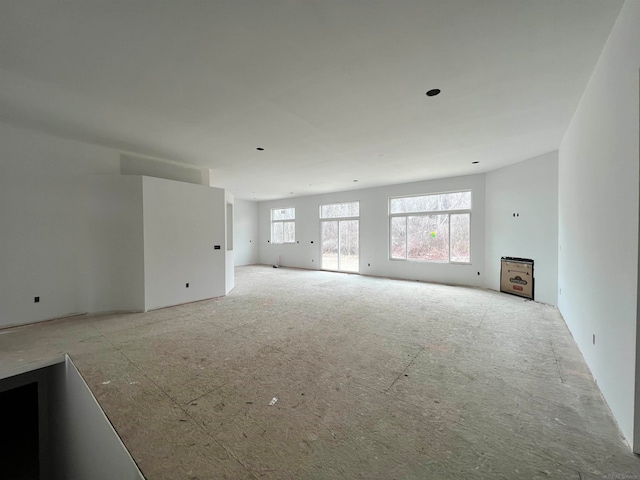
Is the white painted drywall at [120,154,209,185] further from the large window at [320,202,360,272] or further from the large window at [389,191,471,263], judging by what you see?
the large window at [389,191,471,263]

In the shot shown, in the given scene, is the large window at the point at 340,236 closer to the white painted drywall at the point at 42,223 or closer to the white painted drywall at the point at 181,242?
the white painted drywall at the point at 181,242

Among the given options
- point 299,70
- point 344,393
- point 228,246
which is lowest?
point 344,393

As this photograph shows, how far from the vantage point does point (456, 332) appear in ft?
11.8

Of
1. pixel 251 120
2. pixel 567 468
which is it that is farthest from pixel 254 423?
pixel 251 120

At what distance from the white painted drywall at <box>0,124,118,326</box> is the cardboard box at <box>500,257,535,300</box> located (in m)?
8.53

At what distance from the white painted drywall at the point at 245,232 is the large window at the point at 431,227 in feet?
21.7

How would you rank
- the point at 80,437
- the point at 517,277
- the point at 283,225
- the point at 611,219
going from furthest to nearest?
the point at 283,225 → the point at 517,277 → the point at 80,437 → the point at 611,219

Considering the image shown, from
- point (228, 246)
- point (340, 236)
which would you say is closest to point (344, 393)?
point (228, 246)

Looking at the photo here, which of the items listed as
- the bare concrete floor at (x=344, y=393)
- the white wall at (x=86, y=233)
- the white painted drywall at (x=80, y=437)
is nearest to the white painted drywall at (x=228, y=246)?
the white wall at (x=86, y=233)

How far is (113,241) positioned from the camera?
450 centimetres

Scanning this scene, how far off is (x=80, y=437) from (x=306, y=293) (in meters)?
4.18

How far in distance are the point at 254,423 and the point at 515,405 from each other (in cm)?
210

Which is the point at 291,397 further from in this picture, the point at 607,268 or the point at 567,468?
the point at 607,268

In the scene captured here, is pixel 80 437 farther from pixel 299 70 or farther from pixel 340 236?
pixel 340 236
